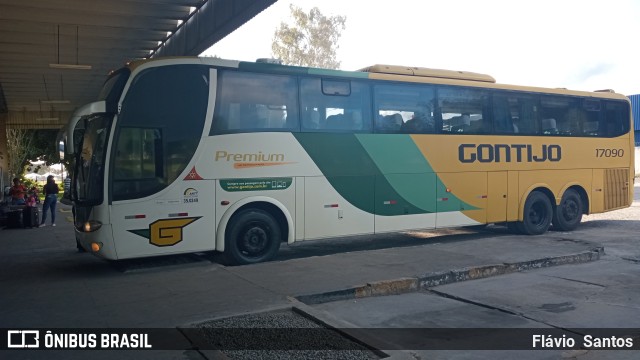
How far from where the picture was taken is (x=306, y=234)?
973 centimetres

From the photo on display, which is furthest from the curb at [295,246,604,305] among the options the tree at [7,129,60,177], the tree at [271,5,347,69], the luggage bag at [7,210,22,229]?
the tree at [271,5,347,69]

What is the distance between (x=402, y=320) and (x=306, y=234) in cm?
395

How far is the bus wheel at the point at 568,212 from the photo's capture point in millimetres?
13281

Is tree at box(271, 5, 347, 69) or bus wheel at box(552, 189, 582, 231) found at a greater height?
tree at box(271, 5, 347, 69)

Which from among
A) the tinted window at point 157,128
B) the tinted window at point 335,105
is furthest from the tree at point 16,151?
the tinted window at point 335,105

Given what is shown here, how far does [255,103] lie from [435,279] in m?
Result: 4.26

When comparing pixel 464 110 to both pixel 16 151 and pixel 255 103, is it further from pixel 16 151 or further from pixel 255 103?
pixel 16 151

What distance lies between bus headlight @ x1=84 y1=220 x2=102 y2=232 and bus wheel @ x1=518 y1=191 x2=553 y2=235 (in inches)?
373

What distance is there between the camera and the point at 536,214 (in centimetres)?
1298

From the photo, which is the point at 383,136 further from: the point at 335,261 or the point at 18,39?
the point at 18,39

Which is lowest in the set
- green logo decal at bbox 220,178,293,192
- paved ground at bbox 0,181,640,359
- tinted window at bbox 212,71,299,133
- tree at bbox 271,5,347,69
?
paved ground at bbox 0,181,640,359

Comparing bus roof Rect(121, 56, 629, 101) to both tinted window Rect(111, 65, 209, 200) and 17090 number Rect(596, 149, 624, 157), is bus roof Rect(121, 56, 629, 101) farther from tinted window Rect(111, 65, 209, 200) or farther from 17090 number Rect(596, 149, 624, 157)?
17090 number Rect(596, 149, 624, 157)

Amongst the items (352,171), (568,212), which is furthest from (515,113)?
(352,171)

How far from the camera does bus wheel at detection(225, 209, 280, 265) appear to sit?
9039 millimetres
